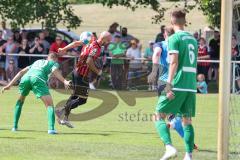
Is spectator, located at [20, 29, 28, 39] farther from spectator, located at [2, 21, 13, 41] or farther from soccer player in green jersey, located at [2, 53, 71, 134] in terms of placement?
soccer player in green jersey, located at [2, 53, 71, 134]

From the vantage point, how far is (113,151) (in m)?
11.9

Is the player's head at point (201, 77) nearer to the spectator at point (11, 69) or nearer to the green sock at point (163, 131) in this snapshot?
the spectator at point (11, 69)

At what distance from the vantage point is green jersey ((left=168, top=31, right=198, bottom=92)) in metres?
10.6

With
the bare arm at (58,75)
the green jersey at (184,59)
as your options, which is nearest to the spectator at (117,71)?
the bare arm at (58,75)

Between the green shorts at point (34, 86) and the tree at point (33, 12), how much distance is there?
13.4m

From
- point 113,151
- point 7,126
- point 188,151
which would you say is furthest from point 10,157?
point 7,126

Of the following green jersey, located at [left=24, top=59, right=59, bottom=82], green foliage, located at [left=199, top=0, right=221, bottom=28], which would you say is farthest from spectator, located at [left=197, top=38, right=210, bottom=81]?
green jersey, located at [left=24, top=59, right=59, bottom=82]

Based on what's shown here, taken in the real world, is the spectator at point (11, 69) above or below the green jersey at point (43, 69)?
below

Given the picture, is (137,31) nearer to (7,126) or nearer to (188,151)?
(7,126)

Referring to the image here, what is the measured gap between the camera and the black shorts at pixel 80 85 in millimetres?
15820

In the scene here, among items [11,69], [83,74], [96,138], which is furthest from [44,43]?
[96,138]

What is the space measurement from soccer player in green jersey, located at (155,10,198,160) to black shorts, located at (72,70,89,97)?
17.0 ft

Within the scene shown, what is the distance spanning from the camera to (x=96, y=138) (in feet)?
44.6

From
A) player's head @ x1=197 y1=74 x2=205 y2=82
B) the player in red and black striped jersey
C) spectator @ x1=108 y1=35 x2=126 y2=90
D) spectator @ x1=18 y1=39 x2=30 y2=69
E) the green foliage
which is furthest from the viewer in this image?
spectator @ x1=18 y1=39 x2=30 y2=69
